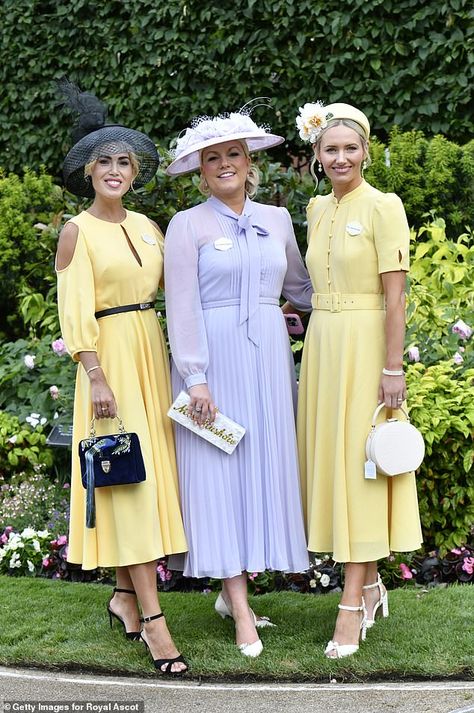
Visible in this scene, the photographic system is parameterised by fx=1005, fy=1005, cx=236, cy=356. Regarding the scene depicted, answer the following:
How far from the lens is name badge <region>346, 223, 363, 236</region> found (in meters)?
3.69

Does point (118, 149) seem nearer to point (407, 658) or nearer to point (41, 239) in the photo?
point (407, 658)

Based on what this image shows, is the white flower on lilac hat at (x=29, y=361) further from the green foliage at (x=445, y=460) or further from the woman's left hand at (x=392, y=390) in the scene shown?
the woman's left hand at (x=392, y=390)

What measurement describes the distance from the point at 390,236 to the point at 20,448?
2.94 m

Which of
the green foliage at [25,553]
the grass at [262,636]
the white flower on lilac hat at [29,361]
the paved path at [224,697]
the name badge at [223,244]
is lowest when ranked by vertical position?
the paved path at [224,697]

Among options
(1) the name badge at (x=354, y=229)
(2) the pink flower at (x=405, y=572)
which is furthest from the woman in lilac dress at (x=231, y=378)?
(2) the pink flower at (x=405, y=572)

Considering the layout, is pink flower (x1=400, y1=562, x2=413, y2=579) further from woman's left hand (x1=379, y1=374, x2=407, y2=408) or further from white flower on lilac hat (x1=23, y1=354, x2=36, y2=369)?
white flower on lilac hat (x1=23, y1=354, x2=36, y2=369)

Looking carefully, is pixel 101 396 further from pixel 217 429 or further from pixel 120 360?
pixel 217 429

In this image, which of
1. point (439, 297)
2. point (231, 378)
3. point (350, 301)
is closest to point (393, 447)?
point (350, 301)

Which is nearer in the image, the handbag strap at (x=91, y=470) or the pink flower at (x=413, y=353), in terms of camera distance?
the handbag strap at (x=91, y=470)

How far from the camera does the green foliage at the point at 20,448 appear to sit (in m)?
5.65

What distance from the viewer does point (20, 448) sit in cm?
574

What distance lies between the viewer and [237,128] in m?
3.81

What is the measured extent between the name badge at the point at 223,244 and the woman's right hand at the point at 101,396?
2.12 ft

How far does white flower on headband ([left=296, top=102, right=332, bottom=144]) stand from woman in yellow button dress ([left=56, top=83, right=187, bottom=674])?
63 centimetres
